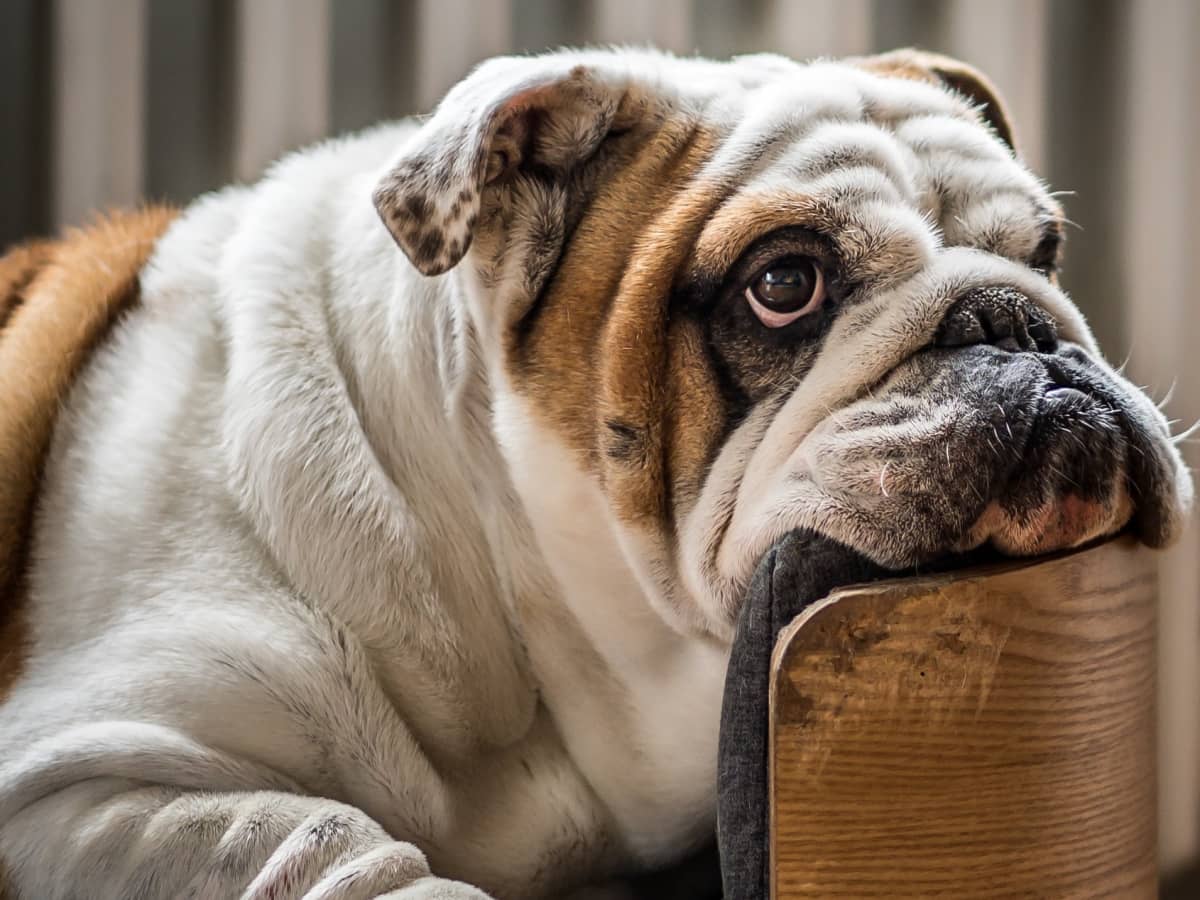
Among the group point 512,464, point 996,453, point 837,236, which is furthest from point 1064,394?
point 512,464

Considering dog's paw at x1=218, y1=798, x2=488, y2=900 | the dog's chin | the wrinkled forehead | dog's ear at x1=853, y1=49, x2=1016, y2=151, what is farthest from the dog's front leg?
dog's ear at x1=853, y1=49, x2=1016, y2=151

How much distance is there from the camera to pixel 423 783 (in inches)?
47.1

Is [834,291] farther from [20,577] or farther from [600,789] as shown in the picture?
[20,577]

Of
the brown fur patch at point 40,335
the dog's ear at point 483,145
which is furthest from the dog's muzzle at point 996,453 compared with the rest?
the brown fur patch at point 40,335

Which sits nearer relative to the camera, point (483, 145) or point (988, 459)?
point (988, 459)

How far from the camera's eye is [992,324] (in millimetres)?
1062

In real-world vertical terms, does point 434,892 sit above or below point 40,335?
below

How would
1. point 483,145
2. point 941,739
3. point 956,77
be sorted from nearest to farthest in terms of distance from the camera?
point 941,739
point 483,145
point 956,77

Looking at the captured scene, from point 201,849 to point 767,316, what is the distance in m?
0.65

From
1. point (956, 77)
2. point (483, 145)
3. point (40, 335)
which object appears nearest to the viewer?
point (483, 145)

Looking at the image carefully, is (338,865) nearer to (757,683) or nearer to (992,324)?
(757,683)

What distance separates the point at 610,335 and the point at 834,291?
20cm

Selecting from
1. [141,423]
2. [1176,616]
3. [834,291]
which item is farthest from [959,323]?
[1176,616]

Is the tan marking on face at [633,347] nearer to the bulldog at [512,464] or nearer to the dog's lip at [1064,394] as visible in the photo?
the bulldog at [512,464]
